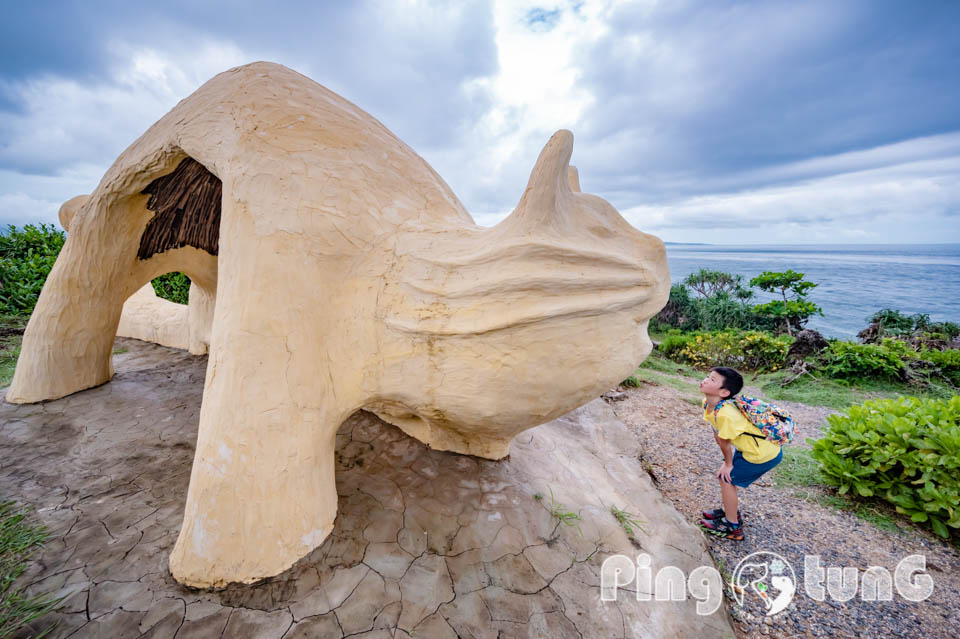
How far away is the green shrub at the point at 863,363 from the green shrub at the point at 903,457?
171 inches

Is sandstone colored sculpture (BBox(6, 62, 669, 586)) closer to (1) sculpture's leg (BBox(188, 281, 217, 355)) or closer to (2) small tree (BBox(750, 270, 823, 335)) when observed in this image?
(1) sculpture's leg (BBox(188, 281, 217, 355))

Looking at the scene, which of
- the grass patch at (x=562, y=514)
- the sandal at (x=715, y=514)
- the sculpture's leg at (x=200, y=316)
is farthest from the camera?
the sculpture's leg at (x=200, y=316)

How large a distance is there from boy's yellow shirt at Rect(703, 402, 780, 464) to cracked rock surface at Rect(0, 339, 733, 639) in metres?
0.59

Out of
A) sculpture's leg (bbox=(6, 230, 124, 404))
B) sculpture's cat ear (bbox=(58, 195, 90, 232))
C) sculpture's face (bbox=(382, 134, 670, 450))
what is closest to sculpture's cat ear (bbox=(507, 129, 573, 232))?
sculpture's face (bbox=(382, 134, 670, 450))

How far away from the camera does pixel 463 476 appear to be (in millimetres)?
2209

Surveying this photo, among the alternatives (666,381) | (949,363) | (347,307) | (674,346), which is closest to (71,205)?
(347,307)

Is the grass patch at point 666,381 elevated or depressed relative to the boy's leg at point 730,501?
depressed

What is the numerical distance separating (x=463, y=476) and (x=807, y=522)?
2.40 metres

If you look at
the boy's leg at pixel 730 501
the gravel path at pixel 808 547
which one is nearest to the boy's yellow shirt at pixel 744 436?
the boy's leg at pixel 730 501

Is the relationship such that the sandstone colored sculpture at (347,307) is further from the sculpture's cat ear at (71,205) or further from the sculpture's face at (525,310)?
the sculpture's cat ear at (71,205)

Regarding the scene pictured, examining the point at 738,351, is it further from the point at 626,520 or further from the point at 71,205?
the point at 71,205

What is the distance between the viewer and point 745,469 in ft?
7.55

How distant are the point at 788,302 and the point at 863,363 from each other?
427 centimetres

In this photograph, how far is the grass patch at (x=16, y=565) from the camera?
136 centimetres
